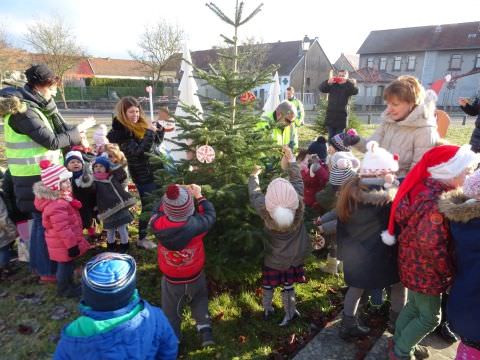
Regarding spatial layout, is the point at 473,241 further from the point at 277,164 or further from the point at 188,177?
the point at 188,177

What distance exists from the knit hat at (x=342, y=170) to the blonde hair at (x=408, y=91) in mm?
807

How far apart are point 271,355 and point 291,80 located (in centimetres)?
4187

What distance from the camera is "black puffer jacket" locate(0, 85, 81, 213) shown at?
382 cm

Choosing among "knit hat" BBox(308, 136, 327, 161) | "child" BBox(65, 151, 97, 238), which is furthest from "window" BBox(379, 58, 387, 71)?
"child" BBox(65, 151, 97, 238)

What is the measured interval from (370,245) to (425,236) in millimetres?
555

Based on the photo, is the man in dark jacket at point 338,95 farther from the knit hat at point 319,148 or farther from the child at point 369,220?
the child at point 369,220

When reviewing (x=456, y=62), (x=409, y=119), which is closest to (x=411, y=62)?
(x=456, y=62)

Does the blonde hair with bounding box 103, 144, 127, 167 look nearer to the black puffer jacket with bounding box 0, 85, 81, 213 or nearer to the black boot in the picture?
the black puffer jacket with bounding box 0, 85, 81, 213

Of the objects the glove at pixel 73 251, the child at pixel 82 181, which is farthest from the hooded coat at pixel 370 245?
the child at pixel 82 181

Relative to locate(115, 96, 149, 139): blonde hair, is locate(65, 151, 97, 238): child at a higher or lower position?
lower

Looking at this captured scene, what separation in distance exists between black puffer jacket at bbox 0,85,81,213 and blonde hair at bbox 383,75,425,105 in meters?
3.79

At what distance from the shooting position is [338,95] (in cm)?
877

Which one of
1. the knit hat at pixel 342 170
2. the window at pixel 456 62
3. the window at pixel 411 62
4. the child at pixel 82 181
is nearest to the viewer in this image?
the knit hat at pixel 342 170

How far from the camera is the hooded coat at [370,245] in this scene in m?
3.00
